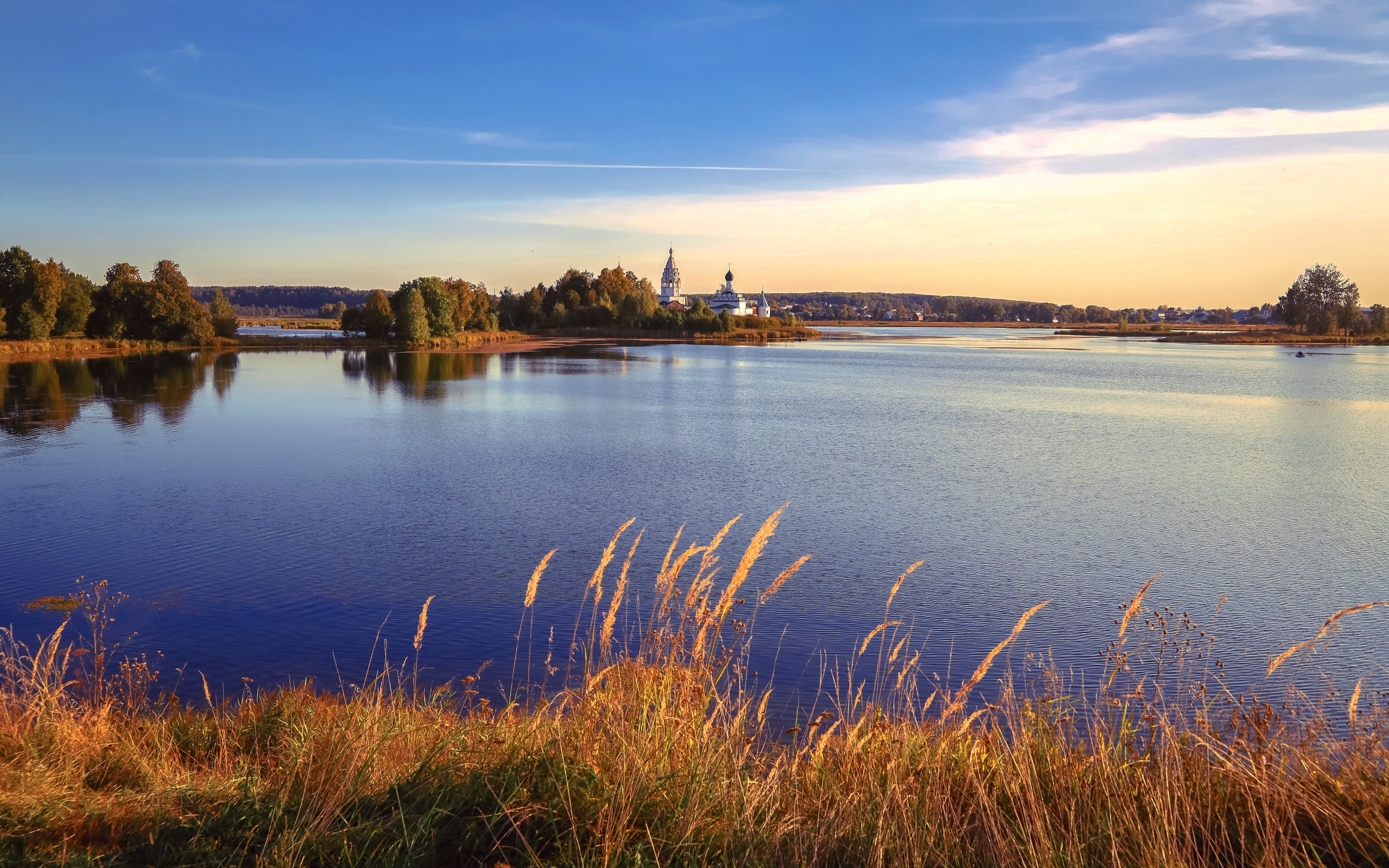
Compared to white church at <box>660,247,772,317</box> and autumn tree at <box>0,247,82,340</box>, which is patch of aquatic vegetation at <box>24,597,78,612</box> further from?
white church at <box>660,247,772,317</box>

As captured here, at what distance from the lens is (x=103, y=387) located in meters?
36.2

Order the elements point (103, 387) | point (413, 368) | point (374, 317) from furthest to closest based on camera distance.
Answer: point (374, 317)
point (413, 368)
point (103, 387)

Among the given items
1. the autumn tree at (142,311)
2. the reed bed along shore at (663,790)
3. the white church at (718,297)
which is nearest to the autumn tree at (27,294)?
the autumn tree at (142,311)

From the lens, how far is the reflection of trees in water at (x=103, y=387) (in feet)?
86.5

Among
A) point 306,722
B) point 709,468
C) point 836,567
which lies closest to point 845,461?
point 709,468

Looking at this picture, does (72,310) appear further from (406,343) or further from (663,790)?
(663,790)

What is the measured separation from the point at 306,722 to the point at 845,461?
52.2 feet

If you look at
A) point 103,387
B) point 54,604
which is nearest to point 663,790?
point 54,604

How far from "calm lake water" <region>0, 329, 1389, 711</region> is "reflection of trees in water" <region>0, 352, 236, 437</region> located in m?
0.35

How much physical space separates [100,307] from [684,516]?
2528 inches

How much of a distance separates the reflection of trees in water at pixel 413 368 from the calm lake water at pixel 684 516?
187 inches

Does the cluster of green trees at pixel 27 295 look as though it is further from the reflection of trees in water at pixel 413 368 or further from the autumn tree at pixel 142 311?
the reflection of trees in water at pixel 413 368

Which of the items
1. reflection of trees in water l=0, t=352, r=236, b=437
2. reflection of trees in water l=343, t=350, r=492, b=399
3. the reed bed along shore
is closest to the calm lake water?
reflection of trees in water l=0, t=352, r=236, b=437

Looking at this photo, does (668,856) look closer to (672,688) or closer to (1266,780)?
(672,688)
